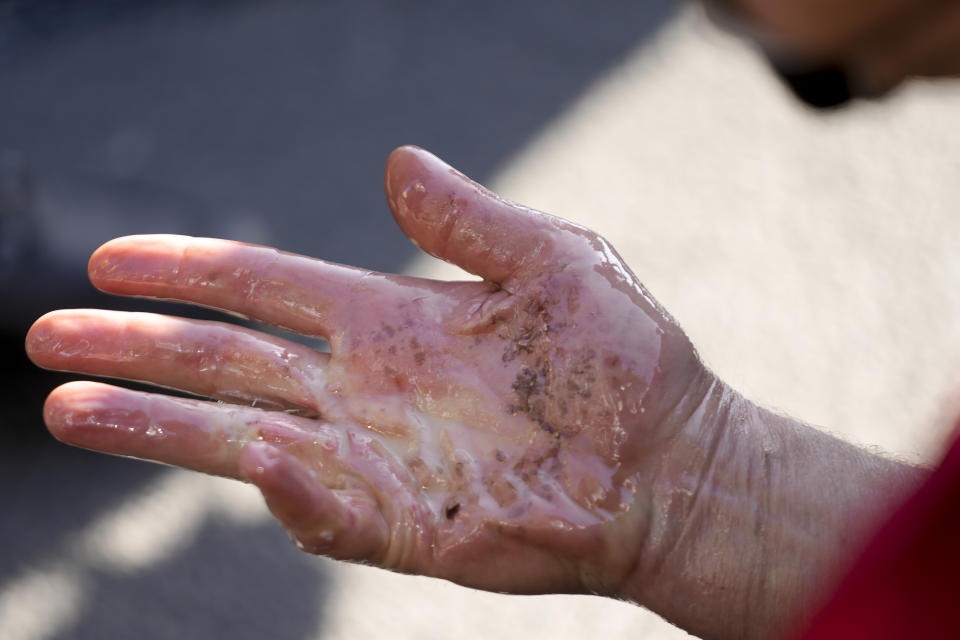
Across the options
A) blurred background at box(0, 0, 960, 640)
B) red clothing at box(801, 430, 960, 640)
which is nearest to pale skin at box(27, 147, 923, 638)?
red clothing at box(801, 430, 960, 640)

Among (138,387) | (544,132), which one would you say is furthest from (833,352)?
(138,387)

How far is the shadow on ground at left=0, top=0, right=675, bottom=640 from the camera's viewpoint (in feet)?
7.26

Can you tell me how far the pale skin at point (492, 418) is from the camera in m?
1.43

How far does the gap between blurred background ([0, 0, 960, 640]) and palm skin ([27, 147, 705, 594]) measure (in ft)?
2.71

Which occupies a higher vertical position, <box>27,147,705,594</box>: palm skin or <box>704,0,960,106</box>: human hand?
<box>704,0,960,106</box>: human hand

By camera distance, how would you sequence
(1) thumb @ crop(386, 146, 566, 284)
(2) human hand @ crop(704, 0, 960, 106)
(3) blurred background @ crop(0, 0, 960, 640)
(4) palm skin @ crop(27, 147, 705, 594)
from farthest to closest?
(3) blurred background @ crop(0, 0, 960, 640) → (1) thumb @ crop(386, 146, 566, 284) → (4) palm skin @ crop(27, 147, 705, 594) → (2) human hand @ crop(704, 0, 960, 106)

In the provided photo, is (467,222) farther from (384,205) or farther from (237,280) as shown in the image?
(384,205)

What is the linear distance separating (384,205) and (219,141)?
2.39 ft

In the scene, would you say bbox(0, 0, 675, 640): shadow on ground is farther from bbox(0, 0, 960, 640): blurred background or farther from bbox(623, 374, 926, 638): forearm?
bbox(623, 374, 926, 638): forearm

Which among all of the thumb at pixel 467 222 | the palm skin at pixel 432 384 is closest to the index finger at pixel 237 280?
the palm skin at pixel 432 384

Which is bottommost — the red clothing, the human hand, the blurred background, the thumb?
the blurred background

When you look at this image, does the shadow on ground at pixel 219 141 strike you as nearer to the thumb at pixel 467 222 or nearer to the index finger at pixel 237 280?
the index finger at pixel 237 280

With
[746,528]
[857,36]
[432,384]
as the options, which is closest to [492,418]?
[432,384]

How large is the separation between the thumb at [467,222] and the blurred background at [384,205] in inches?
40.7
